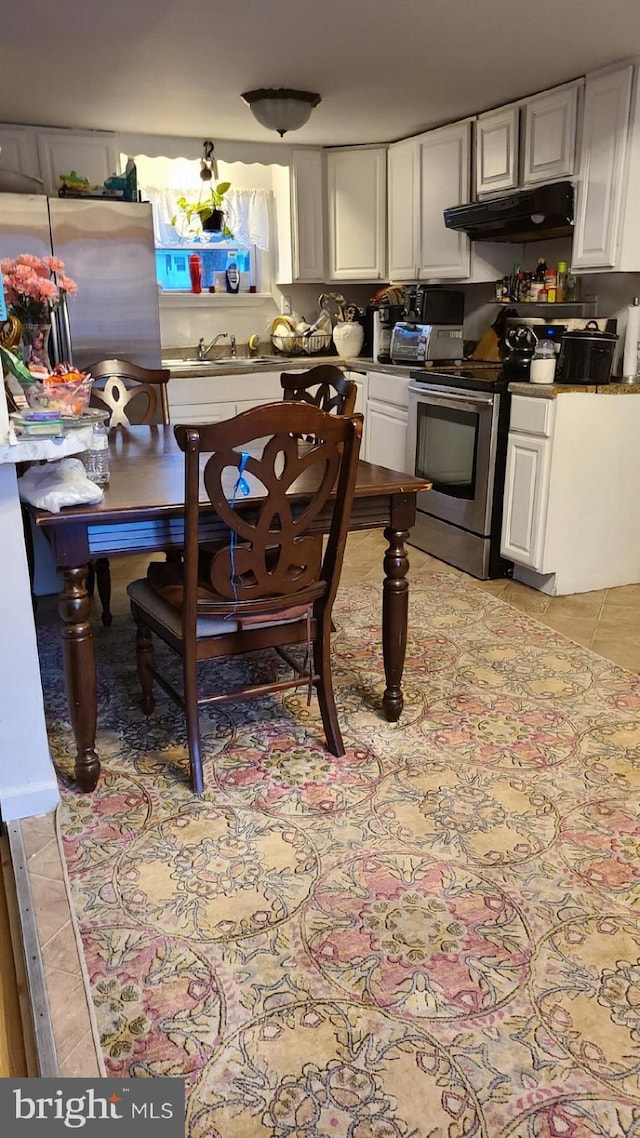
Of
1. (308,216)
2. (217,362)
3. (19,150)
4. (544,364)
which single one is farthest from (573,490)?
(19,150)

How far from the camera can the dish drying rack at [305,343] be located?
5438 mm

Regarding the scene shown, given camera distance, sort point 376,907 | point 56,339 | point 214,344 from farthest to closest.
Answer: point 214,344 < point 56,339 < point 376,907

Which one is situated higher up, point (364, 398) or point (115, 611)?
point (364, 398)

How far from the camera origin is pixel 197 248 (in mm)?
5473

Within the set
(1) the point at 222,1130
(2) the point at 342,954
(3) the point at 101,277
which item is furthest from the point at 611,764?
(3) the point at 101,277

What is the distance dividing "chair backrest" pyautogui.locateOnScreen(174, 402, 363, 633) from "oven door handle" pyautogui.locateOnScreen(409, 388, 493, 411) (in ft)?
5.39

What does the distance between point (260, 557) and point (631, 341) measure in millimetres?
2440

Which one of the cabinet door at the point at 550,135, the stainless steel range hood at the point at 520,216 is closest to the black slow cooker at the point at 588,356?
the stainless steel range hood at the point at 520,216

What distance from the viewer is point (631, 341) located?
145 inches

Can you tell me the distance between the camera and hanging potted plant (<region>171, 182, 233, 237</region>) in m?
5.27

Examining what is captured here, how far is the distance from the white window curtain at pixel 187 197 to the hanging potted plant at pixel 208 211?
0.12ft

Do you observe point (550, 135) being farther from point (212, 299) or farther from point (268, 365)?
point (212, 299)

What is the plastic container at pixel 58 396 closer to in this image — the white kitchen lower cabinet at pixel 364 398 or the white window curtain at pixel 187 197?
the white kitchen lower cabinet at pixel 364 398

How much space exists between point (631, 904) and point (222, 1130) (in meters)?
0.96
